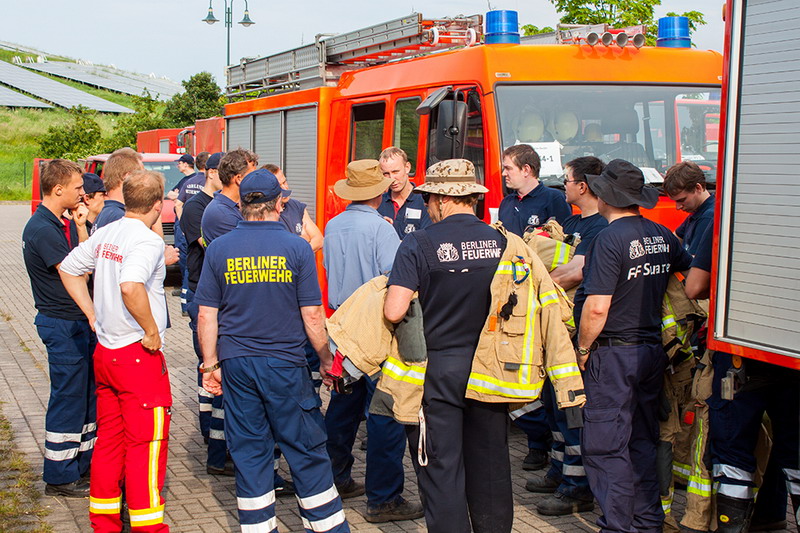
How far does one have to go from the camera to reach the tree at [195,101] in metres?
34.0

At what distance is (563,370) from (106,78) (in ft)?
344

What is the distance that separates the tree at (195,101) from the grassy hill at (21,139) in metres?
14.3

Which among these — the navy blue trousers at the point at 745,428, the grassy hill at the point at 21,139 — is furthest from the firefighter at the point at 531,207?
the grassy hill at the point at 21,139

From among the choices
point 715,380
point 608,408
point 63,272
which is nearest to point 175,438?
point 63,272

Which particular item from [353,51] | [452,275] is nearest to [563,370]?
[452,275]

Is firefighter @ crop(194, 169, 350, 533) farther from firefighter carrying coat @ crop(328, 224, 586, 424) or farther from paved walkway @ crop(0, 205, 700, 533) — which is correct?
paved walkway @ crop(0, 205, 700, 533)

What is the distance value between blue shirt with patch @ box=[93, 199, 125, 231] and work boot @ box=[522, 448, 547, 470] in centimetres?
310

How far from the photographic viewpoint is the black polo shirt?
18.0 feet

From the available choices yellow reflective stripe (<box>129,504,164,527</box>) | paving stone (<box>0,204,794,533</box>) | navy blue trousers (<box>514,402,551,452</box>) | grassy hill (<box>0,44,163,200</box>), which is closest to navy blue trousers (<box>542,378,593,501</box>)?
paving stone (<box>0,204,794,533</box>)

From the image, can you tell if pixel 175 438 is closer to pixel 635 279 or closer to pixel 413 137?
pixel 413 137

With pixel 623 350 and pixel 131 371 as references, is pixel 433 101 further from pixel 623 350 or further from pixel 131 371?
pixel 131 371

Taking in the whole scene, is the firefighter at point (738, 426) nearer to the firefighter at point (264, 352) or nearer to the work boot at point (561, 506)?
the work boot at point (561, 506)

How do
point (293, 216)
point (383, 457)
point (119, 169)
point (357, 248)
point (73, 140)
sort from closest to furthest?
point (383, 457)
point (357, 248)
point (119, 169)
point (293, 216)
point (73, 140)

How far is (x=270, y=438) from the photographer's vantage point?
173 inches
